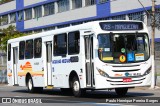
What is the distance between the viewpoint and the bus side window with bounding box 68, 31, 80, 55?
68.2 feet

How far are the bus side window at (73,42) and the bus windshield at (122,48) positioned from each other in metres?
1.77

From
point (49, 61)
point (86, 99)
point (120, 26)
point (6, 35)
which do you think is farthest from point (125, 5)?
point (86, 99)

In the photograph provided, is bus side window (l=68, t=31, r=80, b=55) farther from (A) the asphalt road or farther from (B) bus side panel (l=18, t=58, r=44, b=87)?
(B) bus side panel (l=18, t=58, r=44, b=87)

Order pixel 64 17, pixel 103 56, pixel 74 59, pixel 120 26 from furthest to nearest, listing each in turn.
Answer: pixel 64 17, pixel 74 59, pixel 120 26, pixel 103 56

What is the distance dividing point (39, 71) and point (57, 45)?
2977 millimetres

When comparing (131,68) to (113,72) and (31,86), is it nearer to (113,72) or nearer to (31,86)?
(113,72)

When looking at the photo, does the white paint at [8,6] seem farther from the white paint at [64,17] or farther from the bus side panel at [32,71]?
the bus side panel at [32,71]

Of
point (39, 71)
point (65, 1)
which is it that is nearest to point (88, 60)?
point (39, 71)

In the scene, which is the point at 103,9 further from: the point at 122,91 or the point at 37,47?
the point at 122,91

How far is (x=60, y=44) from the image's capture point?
22.5 metres

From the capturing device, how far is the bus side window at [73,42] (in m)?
20.8

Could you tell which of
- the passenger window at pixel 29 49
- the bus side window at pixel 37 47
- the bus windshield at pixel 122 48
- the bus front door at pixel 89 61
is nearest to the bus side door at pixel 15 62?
the passenger window at pixel 29 49

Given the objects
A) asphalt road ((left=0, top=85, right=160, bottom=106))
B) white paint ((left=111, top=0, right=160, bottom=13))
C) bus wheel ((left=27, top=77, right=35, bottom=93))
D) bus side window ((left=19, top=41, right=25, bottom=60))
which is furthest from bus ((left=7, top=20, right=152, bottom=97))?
white paint ((left=111, top=0, right=160, bottom=13))

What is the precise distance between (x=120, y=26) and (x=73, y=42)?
2489mm
